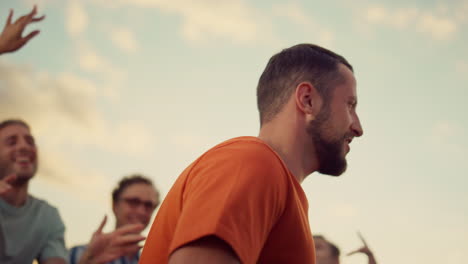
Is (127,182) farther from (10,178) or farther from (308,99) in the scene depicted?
(308,99)

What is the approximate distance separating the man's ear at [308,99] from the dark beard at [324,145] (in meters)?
0.03

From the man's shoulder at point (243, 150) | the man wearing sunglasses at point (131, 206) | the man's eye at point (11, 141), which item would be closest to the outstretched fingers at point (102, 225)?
the man wearing sunglasses at point (131, 206)

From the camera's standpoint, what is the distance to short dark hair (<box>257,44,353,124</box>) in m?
2.34

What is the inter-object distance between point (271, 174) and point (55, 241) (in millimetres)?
3634

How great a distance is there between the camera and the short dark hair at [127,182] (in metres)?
6.20

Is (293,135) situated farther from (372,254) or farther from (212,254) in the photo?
(372,254)

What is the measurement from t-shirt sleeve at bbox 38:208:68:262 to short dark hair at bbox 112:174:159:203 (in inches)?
43.2

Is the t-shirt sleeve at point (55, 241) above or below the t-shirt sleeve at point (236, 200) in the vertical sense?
below

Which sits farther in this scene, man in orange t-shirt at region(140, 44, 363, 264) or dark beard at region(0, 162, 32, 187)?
dark beard at region(0, 162, 32, 187)

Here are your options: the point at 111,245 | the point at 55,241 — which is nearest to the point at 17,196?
A: the point at 55,241

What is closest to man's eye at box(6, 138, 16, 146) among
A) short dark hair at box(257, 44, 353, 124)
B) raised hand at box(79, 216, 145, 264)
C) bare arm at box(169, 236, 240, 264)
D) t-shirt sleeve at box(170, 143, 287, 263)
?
raised hand at box(79, 216, 145, 264)

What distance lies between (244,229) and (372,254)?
23.0 feet

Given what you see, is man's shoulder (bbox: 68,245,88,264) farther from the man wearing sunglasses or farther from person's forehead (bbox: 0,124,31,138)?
person's forehead (bbox: 0,124,31,138)

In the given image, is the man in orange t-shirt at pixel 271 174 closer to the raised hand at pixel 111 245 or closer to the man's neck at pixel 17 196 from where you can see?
the raised hand at pixel 111 245
